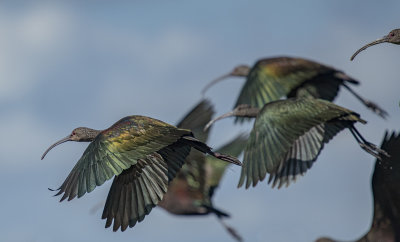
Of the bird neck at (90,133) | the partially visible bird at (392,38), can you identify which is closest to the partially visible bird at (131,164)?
the bird neck at (90,133)

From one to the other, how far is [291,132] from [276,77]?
9.58 feet

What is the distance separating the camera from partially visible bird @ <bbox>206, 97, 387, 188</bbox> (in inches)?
586

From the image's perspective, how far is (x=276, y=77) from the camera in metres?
17.8

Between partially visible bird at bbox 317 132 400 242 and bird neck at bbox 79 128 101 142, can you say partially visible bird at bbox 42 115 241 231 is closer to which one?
bird neck at bbox 79 128 101 142

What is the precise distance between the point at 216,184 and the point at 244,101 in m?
2.60

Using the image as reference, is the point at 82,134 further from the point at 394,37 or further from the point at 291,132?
the point at 394,37

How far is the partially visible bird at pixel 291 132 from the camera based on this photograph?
14.9 m

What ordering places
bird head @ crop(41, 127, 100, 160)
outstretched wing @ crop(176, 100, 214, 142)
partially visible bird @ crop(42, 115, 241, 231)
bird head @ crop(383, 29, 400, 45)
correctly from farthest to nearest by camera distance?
1. outstretched wing @ crop(176, 100, 214, 142)
2. bird head @ crop(41, 127, 100, 160)
3. bird head @ crop(383, 29, 400, 45)
4. partially visible bird @ crop(42, 115, 241, 231)

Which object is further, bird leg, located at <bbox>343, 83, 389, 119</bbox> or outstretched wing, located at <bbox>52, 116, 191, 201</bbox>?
bird leg, located at <bbox>343, 83, 389, 119</bbox>

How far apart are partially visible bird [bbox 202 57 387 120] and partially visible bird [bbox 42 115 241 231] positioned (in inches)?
186

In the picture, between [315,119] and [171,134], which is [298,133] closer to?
[315,119]

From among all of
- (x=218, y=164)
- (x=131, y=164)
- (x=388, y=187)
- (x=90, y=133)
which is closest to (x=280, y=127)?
(x=388, y=187)

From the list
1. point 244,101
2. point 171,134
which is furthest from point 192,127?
point 171,134

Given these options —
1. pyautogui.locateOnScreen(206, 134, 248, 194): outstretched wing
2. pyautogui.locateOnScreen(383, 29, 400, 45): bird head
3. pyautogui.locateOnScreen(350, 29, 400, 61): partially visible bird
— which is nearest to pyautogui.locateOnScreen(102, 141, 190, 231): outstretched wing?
pyautogui.locateOnScreen(350, 29, 400, 61): partially visible bird
